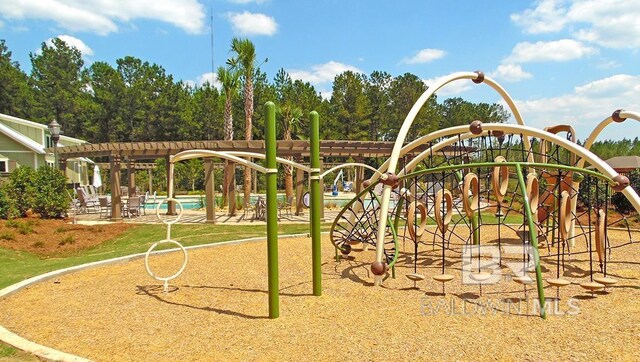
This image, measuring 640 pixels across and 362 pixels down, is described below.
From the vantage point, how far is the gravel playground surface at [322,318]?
407cm

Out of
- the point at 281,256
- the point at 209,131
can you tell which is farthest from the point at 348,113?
the point at 281,256

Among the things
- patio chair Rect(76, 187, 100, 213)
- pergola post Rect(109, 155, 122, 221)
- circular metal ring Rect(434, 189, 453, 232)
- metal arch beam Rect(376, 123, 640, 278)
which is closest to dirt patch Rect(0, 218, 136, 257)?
pergola post Rect(109, 155, 122, 221)

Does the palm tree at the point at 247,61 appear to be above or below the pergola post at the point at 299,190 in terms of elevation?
above

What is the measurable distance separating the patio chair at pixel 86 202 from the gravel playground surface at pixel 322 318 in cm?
1318

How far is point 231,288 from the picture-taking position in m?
6.48

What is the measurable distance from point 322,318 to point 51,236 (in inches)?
433

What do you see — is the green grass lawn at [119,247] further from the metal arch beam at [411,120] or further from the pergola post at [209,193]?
the metal arch beam at [411,120]

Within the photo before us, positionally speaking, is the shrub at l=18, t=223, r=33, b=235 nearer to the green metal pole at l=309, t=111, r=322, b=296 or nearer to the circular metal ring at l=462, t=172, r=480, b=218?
the green metal pole at l=309, t=111, r=322, b=296

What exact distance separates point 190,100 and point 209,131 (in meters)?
6.55

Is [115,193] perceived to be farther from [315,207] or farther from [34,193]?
[315,207]

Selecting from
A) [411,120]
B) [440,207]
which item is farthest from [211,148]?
[440,207]

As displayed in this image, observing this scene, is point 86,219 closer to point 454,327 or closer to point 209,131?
point 454,327

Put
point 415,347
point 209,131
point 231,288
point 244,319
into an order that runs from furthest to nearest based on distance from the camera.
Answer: point 209,131 < point 231,288 < point 244,319 < point 415,347

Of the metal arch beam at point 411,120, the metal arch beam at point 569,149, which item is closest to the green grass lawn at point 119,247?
the metal arch beam at point 411,120
